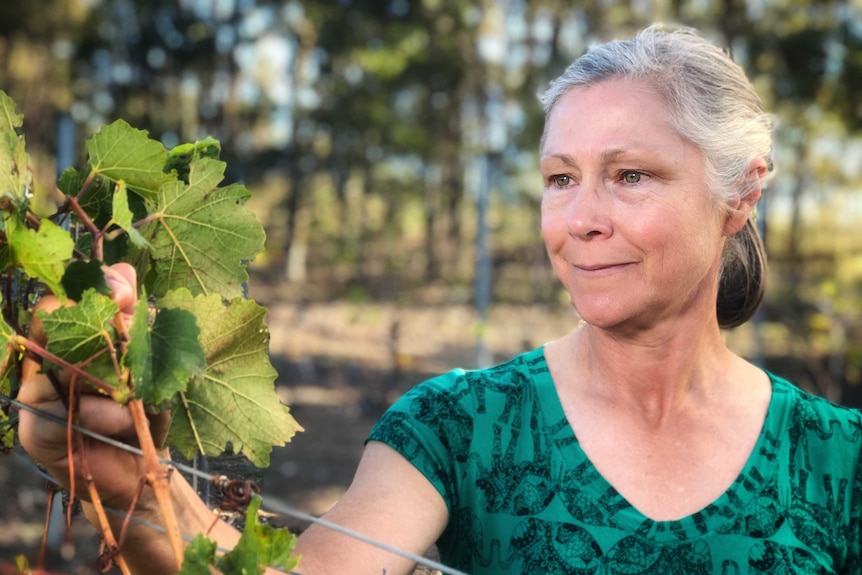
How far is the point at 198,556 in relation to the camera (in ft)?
2.52

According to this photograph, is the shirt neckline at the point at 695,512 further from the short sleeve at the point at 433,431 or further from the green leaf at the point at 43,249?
the green leaf at the point at 43,249

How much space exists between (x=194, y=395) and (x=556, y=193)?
802 mm

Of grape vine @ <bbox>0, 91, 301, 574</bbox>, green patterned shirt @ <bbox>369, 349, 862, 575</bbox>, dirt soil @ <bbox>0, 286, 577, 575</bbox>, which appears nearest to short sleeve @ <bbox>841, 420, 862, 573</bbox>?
green patterned shirt @ <bbox>369, 349, 862, 575</bbox>

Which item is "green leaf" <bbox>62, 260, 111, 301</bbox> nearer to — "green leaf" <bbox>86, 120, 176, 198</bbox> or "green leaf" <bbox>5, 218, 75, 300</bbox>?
"green leaf" <bbox>5, 218, 75, 300</bbox>

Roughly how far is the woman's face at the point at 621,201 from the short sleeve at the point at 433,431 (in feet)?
0.97

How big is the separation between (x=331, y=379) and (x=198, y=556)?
34.3ft

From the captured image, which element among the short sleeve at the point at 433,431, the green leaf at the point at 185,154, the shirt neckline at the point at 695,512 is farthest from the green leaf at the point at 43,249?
the shirt neckline at the point at 695,512

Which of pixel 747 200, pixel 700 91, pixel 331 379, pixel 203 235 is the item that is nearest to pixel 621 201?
pixel 700 91

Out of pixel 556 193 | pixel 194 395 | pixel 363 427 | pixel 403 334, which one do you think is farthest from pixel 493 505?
pixel 403 334

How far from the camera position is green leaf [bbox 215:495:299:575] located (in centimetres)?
78

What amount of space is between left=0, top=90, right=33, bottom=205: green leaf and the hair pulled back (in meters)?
0.95

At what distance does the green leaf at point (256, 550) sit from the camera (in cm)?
78

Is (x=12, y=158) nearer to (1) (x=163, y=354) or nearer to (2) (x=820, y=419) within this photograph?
(1) (x=163, y=354)

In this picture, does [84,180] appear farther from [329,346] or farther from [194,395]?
[329,346]
